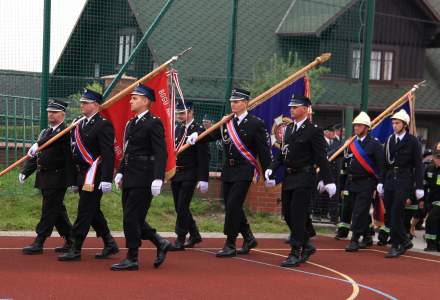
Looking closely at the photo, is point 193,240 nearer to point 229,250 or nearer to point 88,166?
point 229,250

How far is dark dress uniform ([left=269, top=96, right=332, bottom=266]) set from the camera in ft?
35.0

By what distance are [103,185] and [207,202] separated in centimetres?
672

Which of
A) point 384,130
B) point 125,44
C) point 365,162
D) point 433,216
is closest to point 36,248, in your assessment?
point 365,162

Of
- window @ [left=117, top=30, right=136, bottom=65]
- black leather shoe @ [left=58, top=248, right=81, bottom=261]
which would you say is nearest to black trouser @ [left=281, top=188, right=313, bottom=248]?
black leather shoe @ [left=58, top=248, right=81, bottom=261]

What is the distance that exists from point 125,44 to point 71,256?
812 centimetres

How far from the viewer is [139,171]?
967 centimetres

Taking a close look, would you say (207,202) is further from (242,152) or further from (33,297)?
(33,297)

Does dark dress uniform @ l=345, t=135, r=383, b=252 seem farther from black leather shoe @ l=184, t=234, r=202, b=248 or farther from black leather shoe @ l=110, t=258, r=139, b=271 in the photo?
black leather shoe @ l=110, t=258, r=139, b=271

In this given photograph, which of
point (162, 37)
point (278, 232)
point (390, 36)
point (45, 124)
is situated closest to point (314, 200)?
point (278, 232)

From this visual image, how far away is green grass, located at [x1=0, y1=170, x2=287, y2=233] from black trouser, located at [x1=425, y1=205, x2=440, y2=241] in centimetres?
263

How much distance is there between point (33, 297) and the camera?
7828 millimetres

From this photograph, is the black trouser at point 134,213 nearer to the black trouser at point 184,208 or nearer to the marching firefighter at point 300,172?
the marching firefighter at point 300,172

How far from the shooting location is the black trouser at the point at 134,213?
958cm

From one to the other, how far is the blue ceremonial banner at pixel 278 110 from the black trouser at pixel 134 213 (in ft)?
10.7
